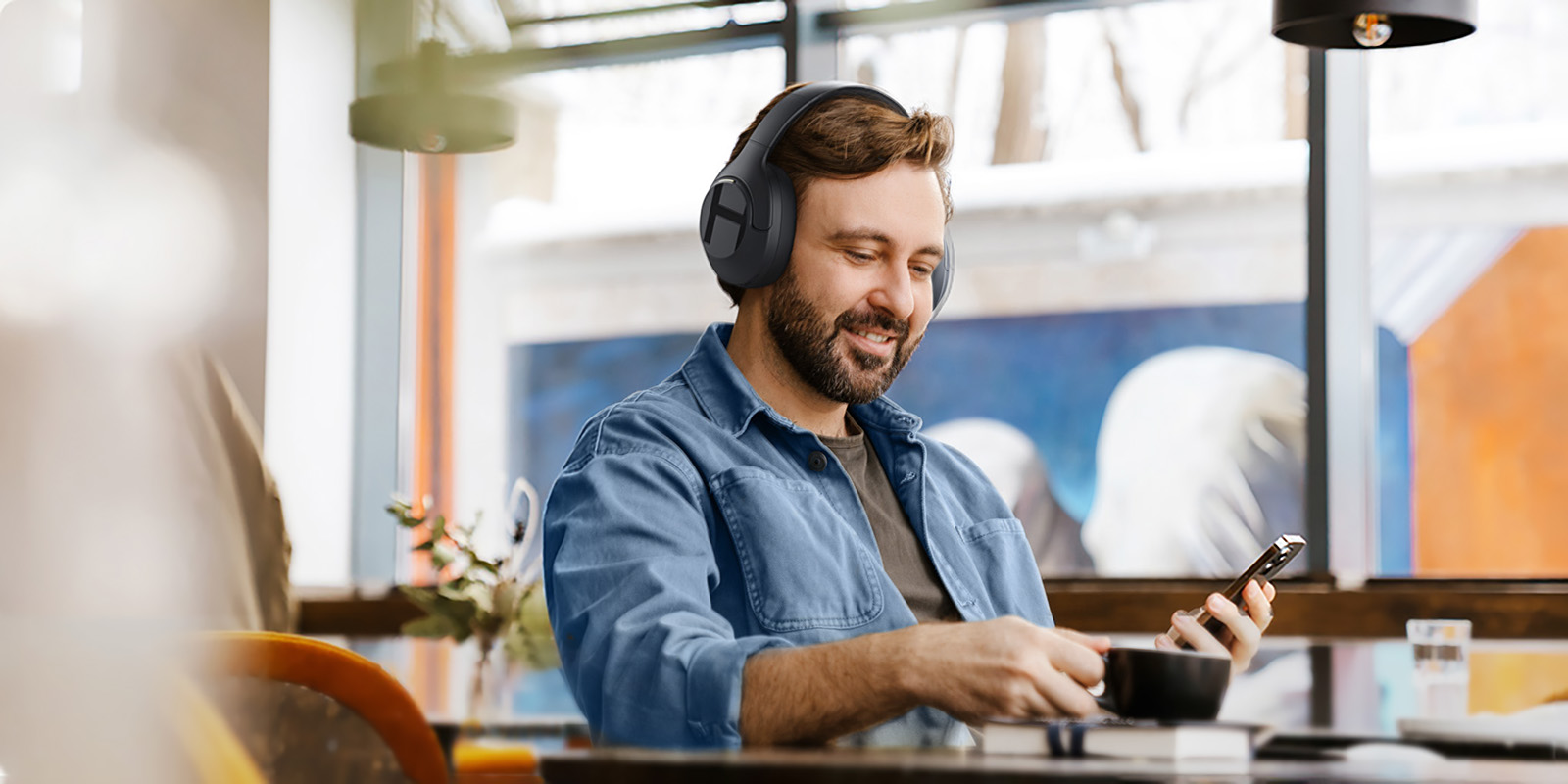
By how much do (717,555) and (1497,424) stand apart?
2.42m

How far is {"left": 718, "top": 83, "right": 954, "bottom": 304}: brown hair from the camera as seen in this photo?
1.25 meters

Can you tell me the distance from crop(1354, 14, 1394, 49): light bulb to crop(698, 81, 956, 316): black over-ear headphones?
2.67ft

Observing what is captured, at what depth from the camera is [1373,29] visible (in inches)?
70.1

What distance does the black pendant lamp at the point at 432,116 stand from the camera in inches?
98.4

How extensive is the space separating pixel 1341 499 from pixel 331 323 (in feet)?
7.75

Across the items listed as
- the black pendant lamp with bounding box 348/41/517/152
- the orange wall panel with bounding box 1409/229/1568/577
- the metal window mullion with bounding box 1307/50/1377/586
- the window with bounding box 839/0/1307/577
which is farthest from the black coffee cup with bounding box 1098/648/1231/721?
the window with bounding box 839/0/1307/577

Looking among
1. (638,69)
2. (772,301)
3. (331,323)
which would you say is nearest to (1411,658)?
(772,301)

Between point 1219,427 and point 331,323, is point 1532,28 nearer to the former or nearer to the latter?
point 1219,427

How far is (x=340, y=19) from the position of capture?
346 cm

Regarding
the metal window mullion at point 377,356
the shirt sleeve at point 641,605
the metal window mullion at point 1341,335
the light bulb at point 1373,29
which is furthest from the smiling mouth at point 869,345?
the metal window mullion at point 377,356

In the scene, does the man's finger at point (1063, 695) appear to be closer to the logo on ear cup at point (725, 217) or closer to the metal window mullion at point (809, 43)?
the logo on ear cup at point (725, 217)

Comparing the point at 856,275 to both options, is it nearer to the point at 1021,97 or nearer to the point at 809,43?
the point at 809,43

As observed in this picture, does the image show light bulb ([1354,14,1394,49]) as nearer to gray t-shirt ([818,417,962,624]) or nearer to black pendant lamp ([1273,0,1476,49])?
black pendant lamp ([1273,0,1476,49])

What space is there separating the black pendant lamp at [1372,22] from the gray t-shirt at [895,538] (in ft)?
2.83
